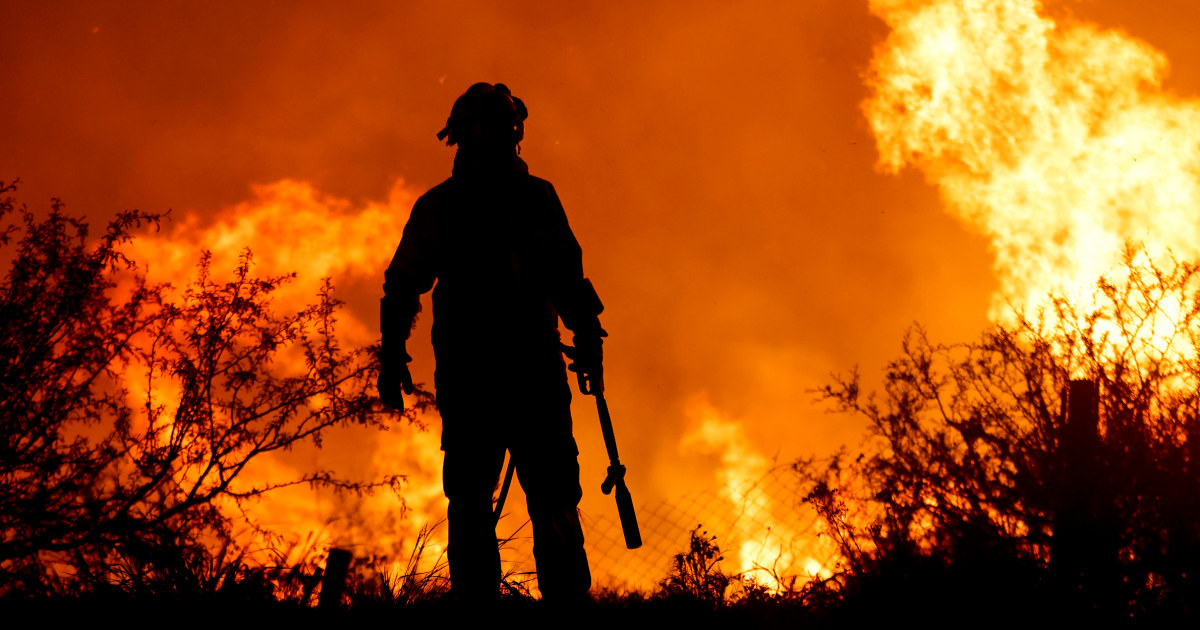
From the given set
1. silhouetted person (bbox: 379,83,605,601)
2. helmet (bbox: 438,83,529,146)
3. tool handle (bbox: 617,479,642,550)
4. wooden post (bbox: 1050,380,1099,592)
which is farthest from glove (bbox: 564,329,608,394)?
wooden post (bbox: 1050,380,1099,592)

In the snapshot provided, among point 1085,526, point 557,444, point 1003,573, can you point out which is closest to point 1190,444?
point 1085,526

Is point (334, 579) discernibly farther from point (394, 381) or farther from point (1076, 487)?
point (1076, 487)

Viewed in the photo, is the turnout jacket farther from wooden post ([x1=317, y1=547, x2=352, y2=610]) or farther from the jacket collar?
wooden post ([x1=317, y1=547, x2=352, y2=610])

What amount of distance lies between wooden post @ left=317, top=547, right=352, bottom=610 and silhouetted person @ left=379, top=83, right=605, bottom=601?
3.20ft

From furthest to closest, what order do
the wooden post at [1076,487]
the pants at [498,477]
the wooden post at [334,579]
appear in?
the wooden post at [1076,487]
the wooden post at [334,579]
the pants at [498,477]

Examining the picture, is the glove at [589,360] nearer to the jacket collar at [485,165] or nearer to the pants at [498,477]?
the pants at [498,477]

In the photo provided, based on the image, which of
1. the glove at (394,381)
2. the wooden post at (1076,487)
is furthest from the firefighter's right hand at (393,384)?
the wooden post at (1076,487)

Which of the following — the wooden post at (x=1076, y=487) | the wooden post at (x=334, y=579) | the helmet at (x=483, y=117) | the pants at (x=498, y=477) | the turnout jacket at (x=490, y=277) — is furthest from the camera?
the wooden post at (x=1076, y=487)

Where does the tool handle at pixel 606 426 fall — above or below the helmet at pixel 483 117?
below

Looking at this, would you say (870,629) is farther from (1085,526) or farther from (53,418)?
(53,418)

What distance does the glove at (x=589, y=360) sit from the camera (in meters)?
3.83

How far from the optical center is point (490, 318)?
3.62 metres

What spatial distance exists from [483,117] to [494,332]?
1254 millimetres

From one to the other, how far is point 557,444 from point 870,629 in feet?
6.50
